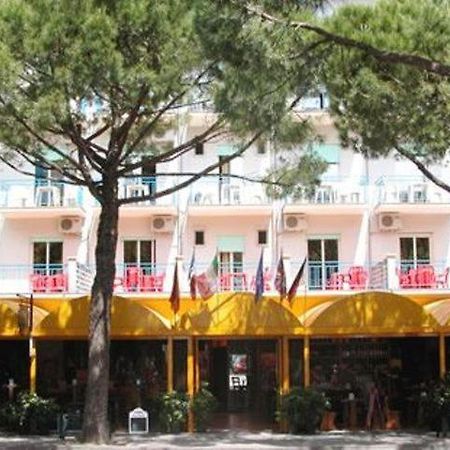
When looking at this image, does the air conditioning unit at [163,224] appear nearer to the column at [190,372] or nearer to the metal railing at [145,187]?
the metal railing at [145,187]

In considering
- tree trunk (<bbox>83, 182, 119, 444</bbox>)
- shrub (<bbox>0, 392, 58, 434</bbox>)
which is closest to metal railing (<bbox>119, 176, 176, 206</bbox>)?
shrub (<bbox>0, 392, 58, 434</bbox>)

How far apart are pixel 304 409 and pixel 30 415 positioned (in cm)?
636

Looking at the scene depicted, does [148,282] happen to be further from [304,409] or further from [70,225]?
[304,409]

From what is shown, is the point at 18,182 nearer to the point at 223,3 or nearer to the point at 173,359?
the point at 173,359

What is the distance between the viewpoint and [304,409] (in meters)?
21.9

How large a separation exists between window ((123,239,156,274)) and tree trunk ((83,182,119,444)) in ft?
38.0

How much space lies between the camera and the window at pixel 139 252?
31.8m

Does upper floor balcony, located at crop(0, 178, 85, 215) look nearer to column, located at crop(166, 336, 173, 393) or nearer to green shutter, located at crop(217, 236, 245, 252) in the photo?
green shutter, located at crop(217, 236, 245, 252)

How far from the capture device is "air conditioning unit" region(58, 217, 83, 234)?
31.8 metres

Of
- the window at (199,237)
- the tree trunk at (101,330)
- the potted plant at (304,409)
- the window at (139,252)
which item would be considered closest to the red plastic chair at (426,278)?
the potted plant at (304,409)

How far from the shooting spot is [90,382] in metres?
19.8

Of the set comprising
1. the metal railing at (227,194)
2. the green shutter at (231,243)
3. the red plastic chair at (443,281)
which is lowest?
the red plastic chair at (443,281)

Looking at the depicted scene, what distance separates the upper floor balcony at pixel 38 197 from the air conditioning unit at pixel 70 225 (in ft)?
1.18

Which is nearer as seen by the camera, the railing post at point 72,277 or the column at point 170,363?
the column at point 170,363
